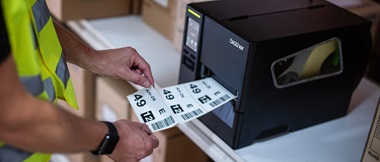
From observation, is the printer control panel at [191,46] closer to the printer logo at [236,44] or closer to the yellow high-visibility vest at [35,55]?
the printer logo at [236,44]

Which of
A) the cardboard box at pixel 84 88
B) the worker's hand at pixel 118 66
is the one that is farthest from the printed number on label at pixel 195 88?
the cardboard box at pixel 84 88

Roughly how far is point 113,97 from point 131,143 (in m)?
0.69

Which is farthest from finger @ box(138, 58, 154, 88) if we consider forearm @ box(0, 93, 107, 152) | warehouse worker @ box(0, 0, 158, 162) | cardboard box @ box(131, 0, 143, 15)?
cardboard box @ box(131, 0, 143, 15)

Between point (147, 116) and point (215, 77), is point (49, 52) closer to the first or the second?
point (147, 116)

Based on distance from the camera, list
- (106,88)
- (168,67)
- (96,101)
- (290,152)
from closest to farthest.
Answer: (290,152) → (168,67) → (106,88) → (96,101)

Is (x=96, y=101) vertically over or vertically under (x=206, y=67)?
under

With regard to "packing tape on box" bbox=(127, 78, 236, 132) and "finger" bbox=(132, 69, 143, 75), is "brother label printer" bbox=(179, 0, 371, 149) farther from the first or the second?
"finger" bbox=(132, 69, 143, 75)

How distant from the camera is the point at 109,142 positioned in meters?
1.03

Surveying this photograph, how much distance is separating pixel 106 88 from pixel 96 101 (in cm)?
17

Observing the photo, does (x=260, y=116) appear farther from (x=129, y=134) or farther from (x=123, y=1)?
(x=123, y=1)

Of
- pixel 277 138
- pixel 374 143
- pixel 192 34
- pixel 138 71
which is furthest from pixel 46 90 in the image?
pixel 374 143

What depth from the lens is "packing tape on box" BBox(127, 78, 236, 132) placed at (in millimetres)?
1205

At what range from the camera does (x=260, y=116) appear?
127 centimetres

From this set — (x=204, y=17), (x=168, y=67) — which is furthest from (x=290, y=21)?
(x=168, y=67)
